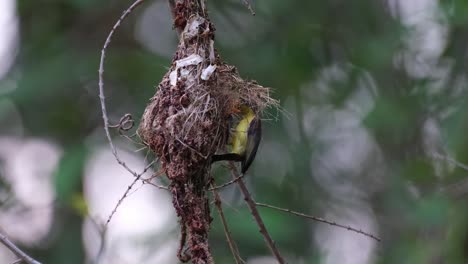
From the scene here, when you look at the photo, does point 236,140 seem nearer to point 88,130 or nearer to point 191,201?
point 191,201

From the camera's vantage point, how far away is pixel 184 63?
3973 millimetres

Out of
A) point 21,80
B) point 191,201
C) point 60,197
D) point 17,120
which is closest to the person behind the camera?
point 191,201

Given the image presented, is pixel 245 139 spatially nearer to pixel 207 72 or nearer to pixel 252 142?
pixel 252 142

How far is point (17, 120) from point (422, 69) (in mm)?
4116

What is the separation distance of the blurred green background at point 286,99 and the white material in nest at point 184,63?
3.42 m

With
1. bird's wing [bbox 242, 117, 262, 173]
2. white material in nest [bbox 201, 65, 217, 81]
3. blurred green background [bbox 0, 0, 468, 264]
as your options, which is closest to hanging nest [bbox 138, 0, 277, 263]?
white material in nest [bbox 201, 65, 217, 81]

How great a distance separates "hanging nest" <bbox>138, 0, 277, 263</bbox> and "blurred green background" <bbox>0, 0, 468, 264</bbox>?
130 inches

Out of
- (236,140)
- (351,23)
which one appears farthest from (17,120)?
(236,140)

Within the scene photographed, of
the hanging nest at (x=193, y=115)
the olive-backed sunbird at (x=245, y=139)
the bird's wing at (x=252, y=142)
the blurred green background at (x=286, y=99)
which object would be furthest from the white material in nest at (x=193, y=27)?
the blurred green background at (x=286, y=99)

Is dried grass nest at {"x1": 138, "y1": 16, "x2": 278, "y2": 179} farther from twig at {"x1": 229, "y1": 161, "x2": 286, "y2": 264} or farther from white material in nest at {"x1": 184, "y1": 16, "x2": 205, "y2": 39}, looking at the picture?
twig at {"x1": 229, "y1": 161, "x2": 286, "y2": 264}

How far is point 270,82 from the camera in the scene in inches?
316

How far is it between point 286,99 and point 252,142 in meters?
4.16

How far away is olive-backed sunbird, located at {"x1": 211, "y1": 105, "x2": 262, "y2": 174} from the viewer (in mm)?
4094

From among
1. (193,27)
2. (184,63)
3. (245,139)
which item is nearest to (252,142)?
(245,139)
